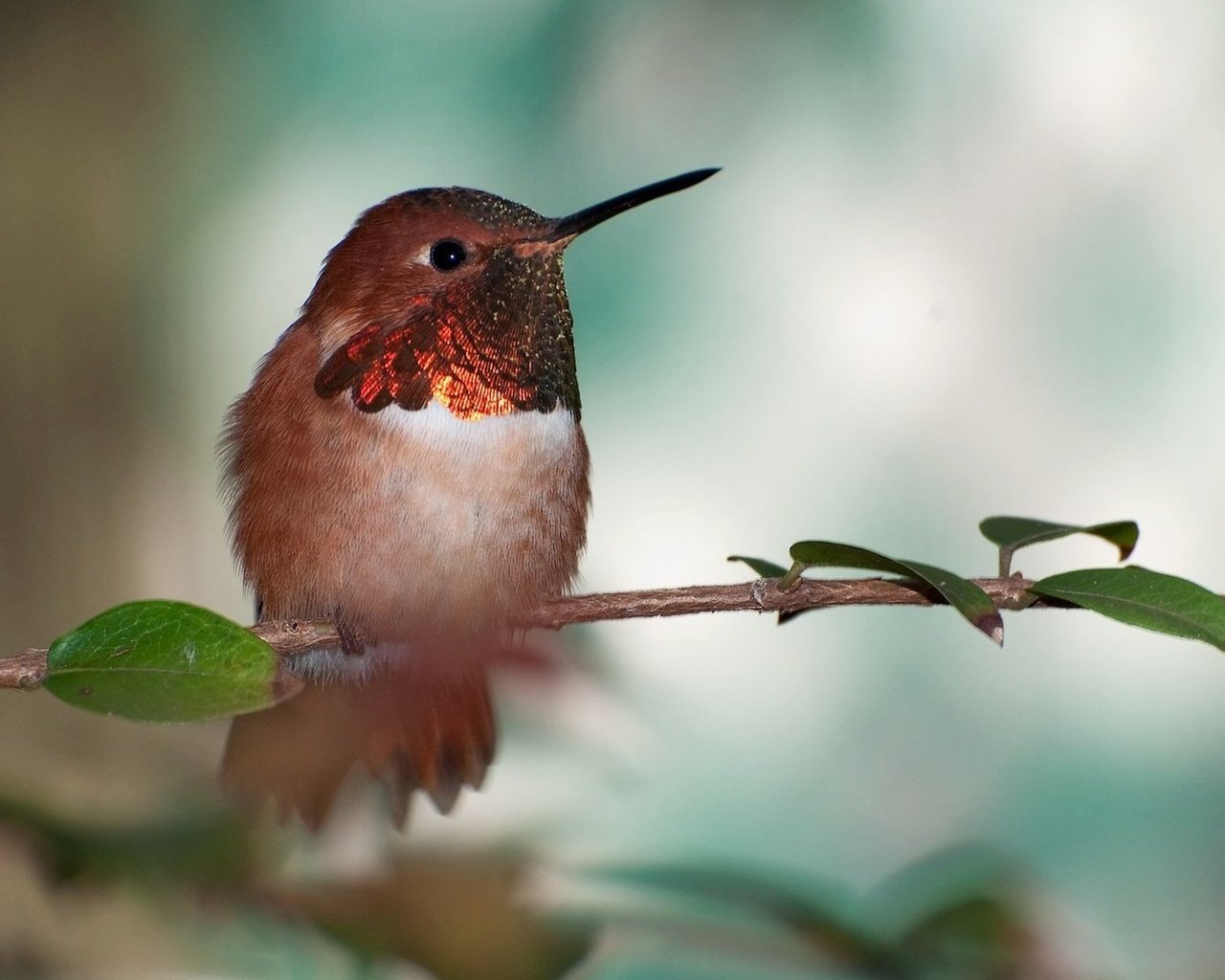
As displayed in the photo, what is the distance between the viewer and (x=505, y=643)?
124cm

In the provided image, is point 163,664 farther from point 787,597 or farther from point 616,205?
point 616,205

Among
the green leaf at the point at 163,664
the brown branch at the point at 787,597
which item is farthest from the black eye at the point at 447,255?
the green leaf at the point at 163,664

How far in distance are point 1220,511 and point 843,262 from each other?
635 millimetres

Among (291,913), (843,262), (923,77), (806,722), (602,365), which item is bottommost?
A: (291,913)

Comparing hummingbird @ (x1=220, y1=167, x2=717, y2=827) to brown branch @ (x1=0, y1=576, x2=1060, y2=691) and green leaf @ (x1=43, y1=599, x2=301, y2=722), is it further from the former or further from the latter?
green leaf @ (x1=43, y1=599, x2=301, y2=722)

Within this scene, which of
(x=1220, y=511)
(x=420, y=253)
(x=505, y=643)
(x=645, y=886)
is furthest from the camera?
(x=1220, y=511)

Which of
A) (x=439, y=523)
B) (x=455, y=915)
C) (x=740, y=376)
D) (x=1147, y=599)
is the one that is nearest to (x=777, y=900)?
(x=455, y=915)

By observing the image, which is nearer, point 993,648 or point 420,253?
point 420,253

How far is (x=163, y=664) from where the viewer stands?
0.70 metres

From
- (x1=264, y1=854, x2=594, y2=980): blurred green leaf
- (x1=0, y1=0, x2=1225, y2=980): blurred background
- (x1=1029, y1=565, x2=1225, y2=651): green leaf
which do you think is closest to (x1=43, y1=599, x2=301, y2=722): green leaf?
(x1=1029, y1=565, x2=1225, y2=651): green leaf

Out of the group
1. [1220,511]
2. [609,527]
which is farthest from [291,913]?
[1220,511]

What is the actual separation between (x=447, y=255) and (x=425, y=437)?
172mm

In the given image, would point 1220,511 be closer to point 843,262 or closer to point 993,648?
point 993,648

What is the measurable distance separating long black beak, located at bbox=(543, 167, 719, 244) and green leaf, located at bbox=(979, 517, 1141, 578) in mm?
328
